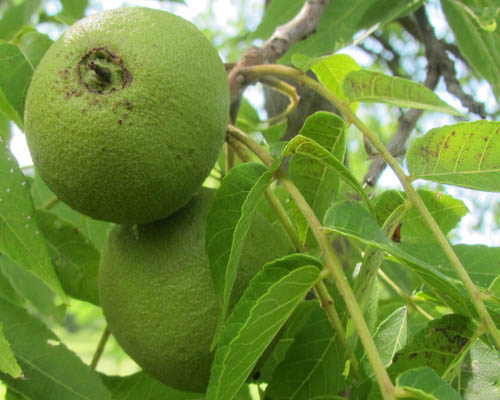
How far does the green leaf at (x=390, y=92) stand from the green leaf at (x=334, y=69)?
17 centimetres

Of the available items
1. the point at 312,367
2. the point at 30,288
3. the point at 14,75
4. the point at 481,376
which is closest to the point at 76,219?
the point at 30,288

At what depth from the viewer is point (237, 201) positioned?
1153 mm

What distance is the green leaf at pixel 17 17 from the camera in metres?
2.15

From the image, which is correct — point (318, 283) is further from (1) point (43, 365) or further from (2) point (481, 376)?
(1) point (43, 365)

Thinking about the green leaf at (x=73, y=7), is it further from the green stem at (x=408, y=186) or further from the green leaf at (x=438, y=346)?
the green leaf at (x=438, y=346)

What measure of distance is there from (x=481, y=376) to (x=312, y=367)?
39 centimetres

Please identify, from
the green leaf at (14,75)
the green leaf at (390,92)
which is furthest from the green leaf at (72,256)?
the green leaf at (390,92)

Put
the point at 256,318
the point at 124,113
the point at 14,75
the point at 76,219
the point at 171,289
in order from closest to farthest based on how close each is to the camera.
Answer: the point at 256,318
the point at 124,113
the point at 171,289
the point at 14,75
the point at 76,219

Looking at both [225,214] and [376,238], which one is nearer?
[376,238]


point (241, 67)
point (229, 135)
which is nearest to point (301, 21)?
point (241, 67)

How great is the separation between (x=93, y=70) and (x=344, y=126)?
0.55 metres

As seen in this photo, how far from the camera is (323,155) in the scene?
1166 mm

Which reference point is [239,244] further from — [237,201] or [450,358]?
[450,358]

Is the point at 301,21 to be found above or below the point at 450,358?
above
